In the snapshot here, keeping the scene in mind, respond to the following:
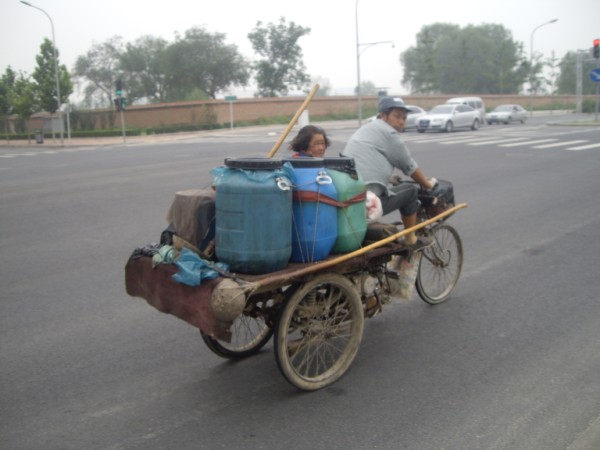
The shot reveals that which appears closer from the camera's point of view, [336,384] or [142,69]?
[336,384]

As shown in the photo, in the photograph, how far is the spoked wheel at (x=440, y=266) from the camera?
5434 mm

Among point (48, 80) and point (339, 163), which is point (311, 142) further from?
point (48, 80)

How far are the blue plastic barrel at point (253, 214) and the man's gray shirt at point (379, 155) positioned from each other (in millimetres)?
1315

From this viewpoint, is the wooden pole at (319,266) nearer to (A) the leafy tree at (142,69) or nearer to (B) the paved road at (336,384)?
(B) the paved road at (336,384)

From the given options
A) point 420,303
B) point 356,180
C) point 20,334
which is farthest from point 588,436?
point 20,334

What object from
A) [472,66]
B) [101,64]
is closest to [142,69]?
[101,64]

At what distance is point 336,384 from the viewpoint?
3.92 m

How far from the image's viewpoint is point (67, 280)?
6.25 meters

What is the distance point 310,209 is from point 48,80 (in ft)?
143

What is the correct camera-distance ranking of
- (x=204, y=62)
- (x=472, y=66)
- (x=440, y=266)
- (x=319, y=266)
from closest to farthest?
(x=319, y=266) < (x=440, y=266) < (x=204, y=62) < (x=472, y=66)

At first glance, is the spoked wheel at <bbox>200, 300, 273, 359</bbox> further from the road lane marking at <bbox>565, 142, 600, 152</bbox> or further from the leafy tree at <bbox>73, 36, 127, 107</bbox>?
the leafy tree at <bbox>73, 36, 127, 107</bbox>

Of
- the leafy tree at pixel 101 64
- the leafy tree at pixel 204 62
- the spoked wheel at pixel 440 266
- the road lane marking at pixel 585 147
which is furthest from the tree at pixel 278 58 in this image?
the spoked wheel at pixel 440 266

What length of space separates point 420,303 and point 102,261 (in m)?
3.71

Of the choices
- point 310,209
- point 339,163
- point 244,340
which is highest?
point 339,163
